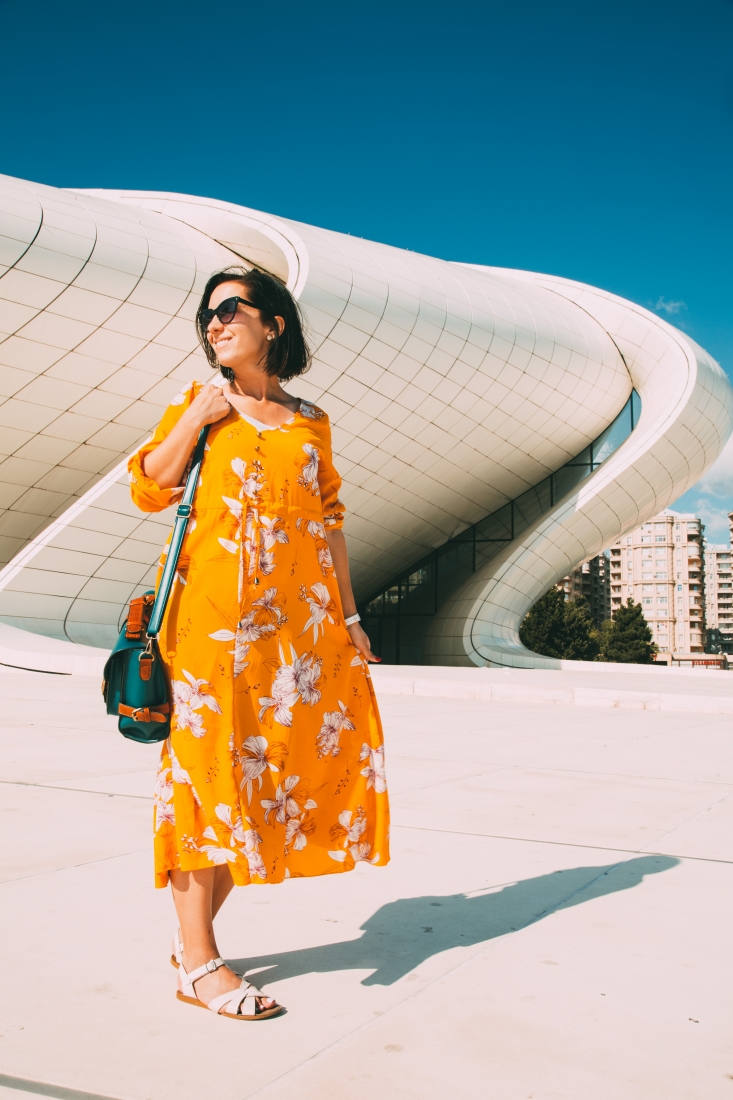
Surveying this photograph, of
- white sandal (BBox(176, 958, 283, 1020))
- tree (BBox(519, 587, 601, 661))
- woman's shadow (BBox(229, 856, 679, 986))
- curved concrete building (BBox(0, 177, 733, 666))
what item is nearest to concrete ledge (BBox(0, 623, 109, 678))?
curved concrete building (BBox(0, 177, 733, 666))

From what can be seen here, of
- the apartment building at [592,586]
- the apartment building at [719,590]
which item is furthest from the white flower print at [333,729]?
the apartment building at [719,590]

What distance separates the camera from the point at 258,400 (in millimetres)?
2604

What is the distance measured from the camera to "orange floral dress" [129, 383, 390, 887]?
7.27ft

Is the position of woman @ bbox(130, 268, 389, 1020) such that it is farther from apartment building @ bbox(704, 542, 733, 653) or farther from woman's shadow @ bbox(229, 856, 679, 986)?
apartment building @ bbox(704, 542, 733, 653)

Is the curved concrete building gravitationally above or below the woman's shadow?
above

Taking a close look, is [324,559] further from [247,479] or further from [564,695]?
[564,695]

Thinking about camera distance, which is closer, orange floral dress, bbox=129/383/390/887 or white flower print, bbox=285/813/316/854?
orange floral dress, bbox=129/383/390/887

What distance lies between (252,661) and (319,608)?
0.91 feet

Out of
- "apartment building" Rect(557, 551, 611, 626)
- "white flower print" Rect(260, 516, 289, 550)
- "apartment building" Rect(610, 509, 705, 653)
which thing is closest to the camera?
"white flower print" Rect(260, 516, 289, 550)

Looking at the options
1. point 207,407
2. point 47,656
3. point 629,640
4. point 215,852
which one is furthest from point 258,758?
point 629,640

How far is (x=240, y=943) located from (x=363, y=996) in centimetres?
50

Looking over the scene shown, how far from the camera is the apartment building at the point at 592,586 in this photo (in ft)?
365

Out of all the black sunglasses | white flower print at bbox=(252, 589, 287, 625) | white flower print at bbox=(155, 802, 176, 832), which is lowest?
white flower print at bbox=(155, 802, 176, 832)

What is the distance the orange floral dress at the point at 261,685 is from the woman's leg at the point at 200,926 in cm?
5
